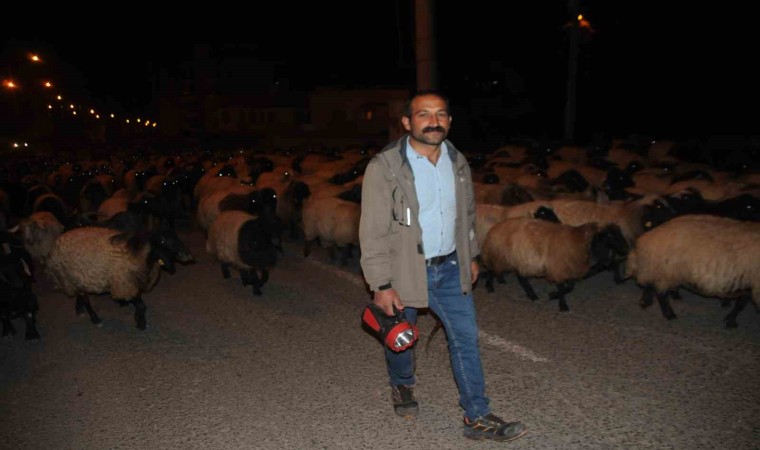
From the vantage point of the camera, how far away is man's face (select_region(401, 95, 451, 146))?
120 inches

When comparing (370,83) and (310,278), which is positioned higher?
(370,83)

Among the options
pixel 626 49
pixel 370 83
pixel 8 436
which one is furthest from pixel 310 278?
pixel 370 83

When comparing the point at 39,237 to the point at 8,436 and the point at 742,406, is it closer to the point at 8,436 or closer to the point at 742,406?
Result: the point at 8,436

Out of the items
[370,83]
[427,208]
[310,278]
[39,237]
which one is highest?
[370,83]

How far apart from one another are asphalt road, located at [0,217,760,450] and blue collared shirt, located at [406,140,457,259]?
132 centimetres

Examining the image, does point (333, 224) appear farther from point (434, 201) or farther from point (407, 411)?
point (434, 201)

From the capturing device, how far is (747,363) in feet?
14.3

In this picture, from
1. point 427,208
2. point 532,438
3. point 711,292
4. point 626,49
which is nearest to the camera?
point 427,208

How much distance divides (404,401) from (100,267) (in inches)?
157

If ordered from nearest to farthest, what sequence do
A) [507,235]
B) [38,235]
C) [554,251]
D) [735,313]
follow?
[735,313], [554,251], [507,235], [38,235]

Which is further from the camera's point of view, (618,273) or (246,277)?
(246,277)

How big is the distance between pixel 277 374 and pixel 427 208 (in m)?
2.29

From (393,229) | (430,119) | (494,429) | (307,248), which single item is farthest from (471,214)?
(307,248)

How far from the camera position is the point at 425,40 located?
1163 centimetres
